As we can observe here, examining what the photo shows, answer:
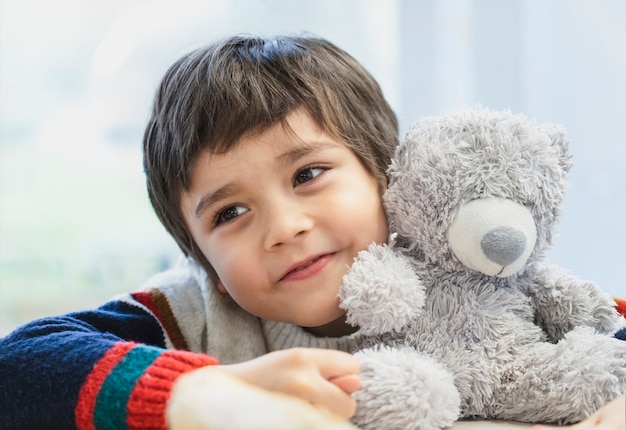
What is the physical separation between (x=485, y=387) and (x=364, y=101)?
0.42 metres

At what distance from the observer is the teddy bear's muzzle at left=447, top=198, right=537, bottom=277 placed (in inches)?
25.4

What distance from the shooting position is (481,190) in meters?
0.67

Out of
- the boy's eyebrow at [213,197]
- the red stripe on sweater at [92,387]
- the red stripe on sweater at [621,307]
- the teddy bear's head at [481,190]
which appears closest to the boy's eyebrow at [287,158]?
the boy's eyebrow at [213,197]

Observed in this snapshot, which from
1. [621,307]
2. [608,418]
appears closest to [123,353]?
[608,418]

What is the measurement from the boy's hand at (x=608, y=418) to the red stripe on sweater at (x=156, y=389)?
32 centimetres

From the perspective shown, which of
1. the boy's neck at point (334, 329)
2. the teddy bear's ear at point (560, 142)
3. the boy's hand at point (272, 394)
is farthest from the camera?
the boy's neck at point (334, 329)

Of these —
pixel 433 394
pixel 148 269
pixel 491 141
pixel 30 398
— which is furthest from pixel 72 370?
pixel 148 269

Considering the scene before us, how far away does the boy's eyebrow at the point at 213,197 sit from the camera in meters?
0.78

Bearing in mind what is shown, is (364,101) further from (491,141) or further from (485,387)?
(485,387)

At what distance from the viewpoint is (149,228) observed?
1.35 m

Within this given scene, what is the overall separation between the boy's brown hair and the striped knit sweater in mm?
136

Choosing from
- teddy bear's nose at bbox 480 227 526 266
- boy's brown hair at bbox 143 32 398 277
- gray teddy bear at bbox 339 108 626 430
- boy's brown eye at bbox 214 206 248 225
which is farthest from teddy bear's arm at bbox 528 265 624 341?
boy's brown eye at bbox 214 206 248 225

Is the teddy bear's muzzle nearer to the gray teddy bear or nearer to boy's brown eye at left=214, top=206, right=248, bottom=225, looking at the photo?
the gray teddy bear

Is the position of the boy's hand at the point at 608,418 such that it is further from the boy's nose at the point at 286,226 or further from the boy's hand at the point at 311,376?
the boy's nose at the point at 286,226
